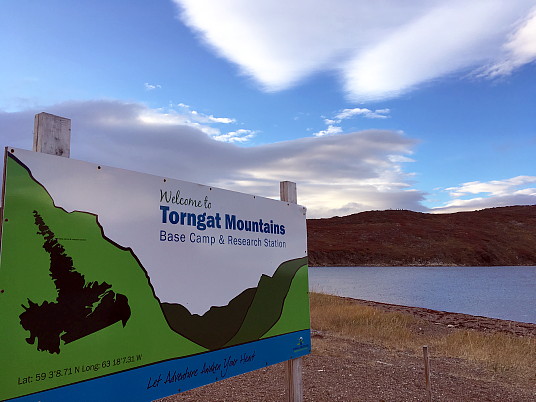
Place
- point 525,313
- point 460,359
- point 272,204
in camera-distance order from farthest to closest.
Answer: point 525,313
point 460,359
point 272,204

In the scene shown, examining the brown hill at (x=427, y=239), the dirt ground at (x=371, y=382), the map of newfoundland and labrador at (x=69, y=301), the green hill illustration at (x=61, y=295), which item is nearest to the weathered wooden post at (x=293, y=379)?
the dirt ground at (x=371, y=382)

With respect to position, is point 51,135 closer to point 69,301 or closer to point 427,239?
point 69,301

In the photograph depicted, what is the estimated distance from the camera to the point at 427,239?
464 ft

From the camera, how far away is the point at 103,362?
3.40 m

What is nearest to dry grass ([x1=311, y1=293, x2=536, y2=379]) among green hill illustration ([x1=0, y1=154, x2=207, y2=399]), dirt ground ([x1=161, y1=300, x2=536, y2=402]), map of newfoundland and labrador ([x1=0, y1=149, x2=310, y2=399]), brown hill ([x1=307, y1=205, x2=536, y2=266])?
dirt ground ([x1=161, y1=300, x2=536, y2=402])

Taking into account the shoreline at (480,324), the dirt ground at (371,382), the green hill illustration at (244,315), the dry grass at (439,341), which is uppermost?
the green hill illustration at (244,315)

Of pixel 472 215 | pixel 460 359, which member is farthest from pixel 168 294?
pixel 472 215

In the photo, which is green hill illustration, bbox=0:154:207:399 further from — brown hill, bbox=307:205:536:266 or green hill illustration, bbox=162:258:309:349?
brown hill, bbox=307:205:536:266

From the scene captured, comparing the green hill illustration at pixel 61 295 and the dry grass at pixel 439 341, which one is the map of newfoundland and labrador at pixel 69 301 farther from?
the dry grass at pixel 439 341

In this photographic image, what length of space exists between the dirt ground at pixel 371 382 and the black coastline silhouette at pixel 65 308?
402cm

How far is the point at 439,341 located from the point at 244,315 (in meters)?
12.2

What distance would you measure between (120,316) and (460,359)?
1003 centimetres

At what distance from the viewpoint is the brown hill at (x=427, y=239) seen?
127375 millimetres

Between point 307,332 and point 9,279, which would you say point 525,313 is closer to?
point 307,332
